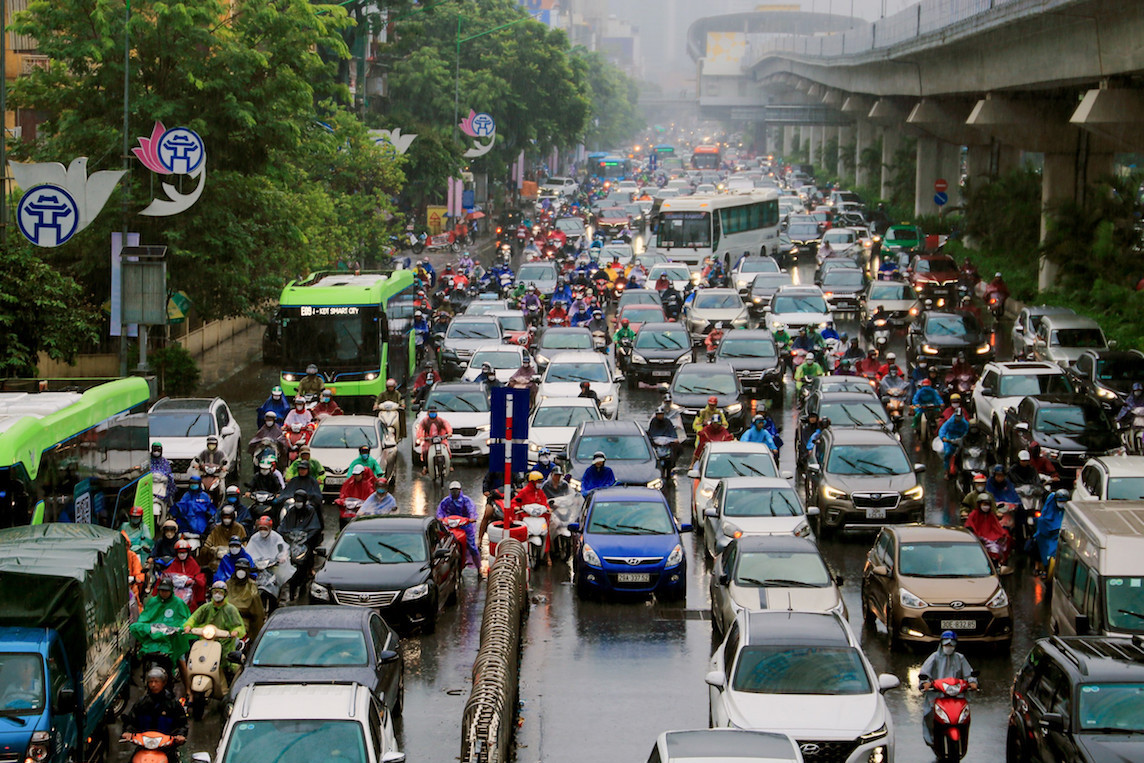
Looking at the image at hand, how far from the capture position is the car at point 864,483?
23750 millimetres

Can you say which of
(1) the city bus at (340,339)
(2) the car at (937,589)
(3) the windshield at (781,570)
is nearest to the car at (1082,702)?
(2) the car at (937,589)

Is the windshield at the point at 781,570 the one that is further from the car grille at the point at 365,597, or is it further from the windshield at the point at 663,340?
the windshield at the point at 663,340

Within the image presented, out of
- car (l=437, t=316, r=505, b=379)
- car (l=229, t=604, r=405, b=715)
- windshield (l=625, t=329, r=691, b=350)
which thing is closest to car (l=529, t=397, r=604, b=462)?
car (l=437, t=316, r=505, b=379)

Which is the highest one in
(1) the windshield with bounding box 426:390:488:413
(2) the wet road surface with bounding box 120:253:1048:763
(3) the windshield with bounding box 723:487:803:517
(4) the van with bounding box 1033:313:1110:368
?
(4) the van with bounding box 1033:313:1110:368

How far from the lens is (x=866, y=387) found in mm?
30312

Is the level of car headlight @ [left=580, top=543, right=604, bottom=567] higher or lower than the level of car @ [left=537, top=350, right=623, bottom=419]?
lower

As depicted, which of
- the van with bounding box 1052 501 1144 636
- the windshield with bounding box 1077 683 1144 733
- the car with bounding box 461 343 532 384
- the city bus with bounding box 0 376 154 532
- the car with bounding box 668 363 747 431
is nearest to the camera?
the windshield with bounding box 1077 683 1144 733

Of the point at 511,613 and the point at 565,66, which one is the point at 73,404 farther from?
the point at 565,66

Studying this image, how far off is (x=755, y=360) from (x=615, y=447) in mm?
10566

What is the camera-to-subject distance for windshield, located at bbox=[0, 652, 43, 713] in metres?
12.7

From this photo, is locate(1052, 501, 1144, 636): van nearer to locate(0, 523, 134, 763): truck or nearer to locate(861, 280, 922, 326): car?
locate(0, 523, 134, 763): truck

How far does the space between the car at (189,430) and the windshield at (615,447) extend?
5.85 meters

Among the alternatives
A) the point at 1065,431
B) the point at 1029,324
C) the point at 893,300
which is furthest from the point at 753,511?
the point at 893,300

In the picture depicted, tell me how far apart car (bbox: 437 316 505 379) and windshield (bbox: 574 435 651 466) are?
12172 mm
